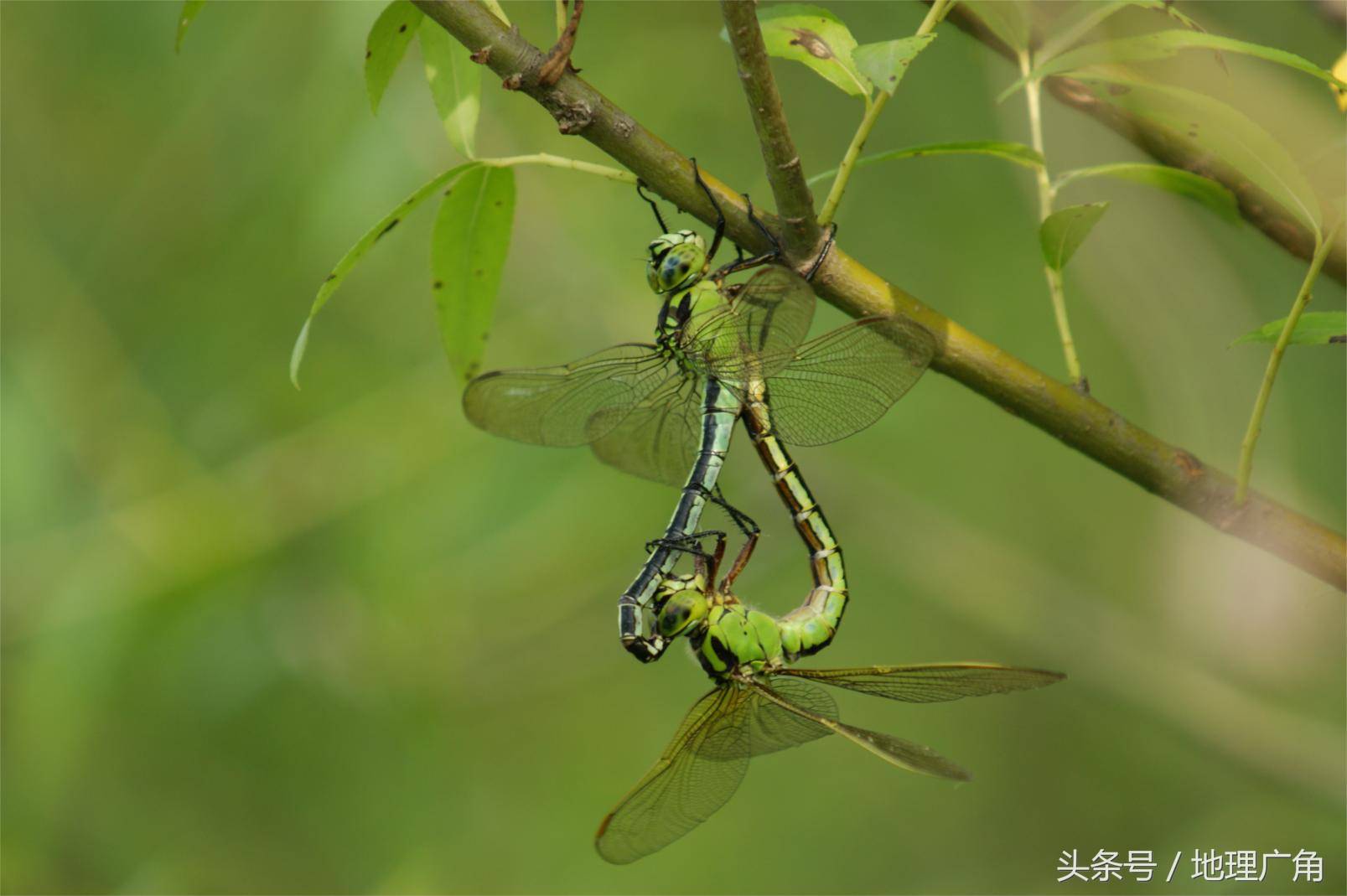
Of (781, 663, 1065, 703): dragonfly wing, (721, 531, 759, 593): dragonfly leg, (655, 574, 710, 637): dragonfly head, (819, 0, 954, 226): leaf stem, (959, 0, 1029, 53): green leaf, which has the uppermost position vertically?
(959, 0, 1029, 53): green leaf

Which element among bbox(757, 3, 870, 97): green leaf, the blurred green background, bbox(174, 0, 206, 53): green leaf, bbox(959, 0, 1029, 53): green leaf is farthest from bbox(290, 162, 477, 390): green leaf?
the blurred green background

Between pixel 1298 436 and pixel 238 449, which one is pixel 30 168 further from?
pixel 1298 436

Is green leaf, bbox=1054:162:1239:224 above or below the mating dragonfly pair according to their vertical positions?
above

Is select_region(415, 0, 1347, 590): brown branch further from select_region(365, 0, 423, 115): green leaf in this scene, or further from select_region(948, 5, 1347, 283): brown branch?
select_region(948, 5, 1347, 283): brown branch

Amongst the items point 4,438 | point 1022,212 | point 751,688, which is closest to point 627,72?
point 1022,212

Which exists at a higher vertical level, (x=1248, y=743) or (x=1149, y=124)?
(x=1149, y=124)

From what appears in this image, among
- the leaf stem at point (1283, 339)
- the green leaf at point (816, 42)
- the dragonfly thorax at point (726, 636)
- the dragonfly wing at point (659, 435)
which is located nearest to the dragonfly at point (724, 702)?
the dragonfly thorax at point (726, 636)

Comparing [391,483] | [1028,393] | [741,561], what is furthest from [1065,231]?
[391,483]
